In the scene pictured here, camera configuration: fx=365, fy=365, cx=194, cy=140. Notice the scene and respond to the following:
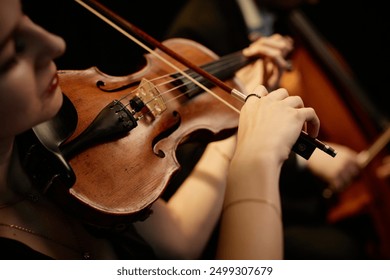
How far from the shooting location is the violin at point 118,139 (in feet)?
1.99

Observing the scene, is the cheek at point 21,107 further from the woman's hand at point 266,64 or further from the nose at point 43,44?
the woman's hand at point 266,64

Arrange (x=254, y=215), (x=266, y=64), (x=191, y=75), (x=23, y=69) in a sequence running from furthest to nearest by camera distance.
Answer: (x=266, y=64)
(x=191, y=75)
(x=254, y=215)
(x=23, y=69)

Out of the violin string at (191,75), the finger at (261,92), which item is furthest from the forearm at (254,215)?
the violin string at (191,75)

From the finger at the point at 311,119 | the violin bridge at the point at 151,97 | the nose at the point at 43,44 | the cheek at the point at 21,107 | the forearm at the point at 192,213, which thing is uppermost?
the finger at the point at 311,119

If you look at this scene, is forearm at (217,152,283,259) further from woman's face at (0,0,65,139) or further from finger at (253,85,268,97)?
woman's face at (0,0,65,139)

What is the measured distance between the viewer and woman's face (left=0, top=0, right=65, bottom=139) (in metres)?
0.47

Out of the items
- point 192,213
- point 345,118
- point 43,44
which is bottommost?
point 192,213

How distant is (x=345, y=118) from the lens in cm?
159

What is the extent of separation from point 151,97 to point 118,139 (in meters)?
0.12

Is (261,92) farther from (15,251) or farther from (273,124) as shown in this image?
(15,251)

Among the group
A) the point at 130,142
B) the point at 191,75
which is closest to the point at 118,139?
the point at 130,142

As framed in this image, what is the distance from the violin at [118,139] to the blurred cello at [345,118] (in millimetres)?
798

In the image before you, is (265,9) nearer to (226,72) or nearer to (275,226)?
(226,72)
